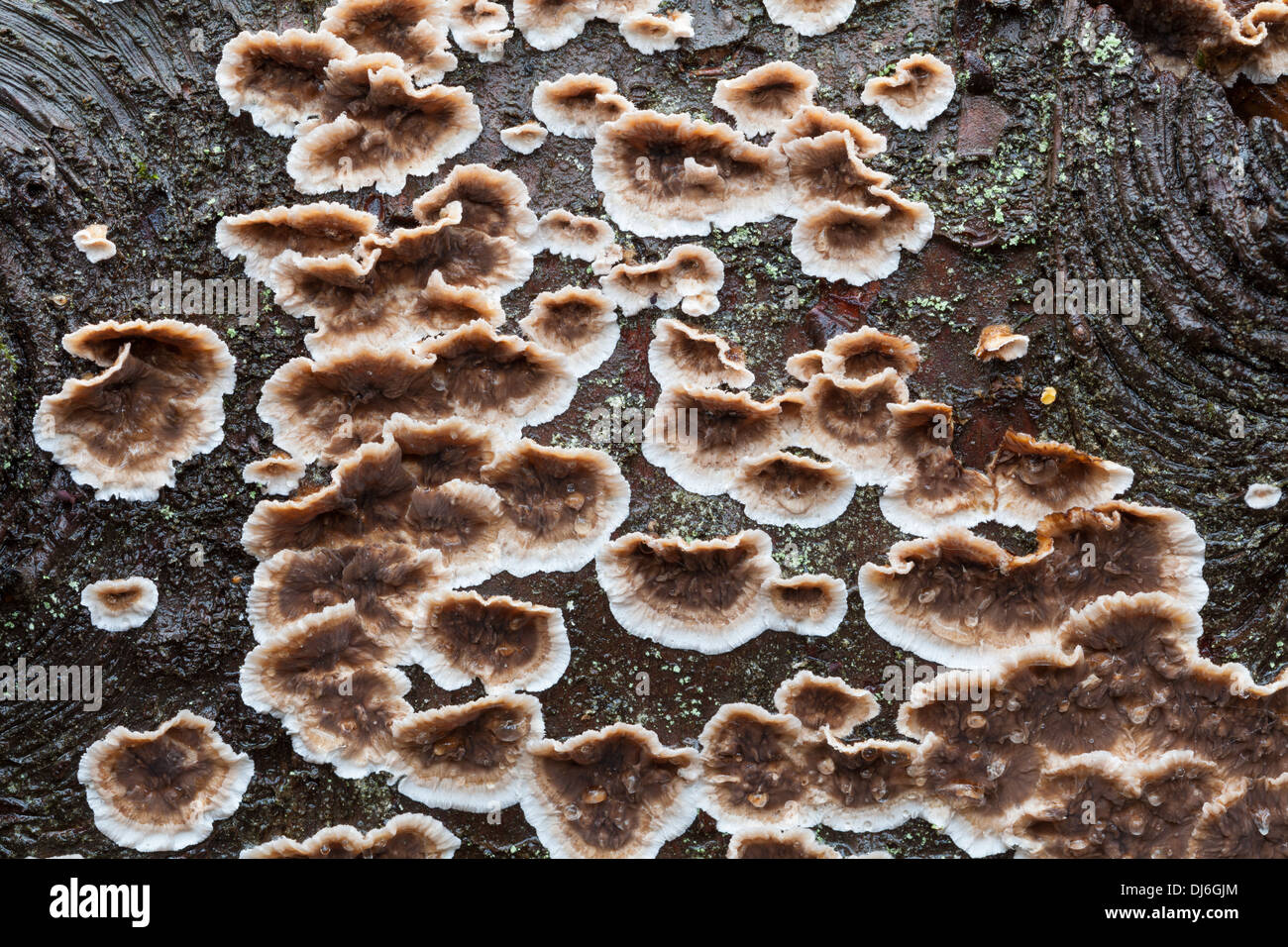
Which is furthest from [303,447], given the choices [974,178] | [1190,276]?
[1190,276]

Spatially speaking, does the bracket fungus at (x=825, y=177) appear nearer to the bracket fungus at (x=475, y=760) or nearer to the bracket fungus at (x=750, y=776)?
the bracket fungus at (x=750, y=776)

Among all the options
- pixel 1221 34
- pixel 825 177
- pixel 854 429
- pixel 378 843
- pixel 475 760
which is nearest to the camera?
pixel 378 843

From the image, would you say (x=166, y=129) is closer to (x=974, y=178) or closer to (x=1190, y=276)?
(x=974, y=178)

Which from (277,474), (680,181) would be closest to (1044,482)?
(680,181)

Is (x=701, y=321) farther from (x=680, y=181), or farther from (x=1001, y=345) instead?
(x=1001, y=345)

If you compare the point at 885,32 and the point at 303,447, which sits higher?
the point at 885,32
